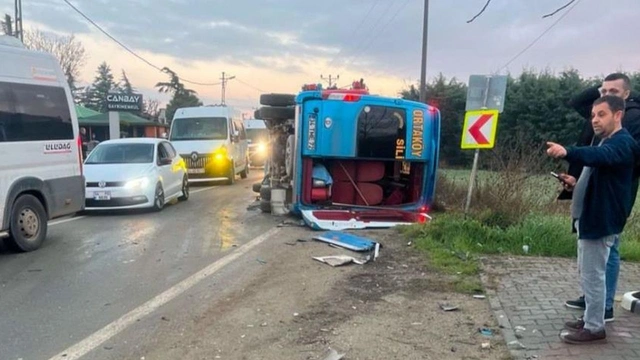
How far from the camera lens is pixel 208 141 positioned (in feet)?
61.3

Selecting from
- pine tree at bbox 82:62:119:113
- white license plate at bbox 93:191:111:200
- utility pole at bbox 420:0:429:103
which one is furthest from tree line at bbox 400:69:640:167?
pine tree at bbox 82:62:119:113

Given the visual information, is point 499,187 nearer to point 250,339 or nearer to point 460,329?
point 460,329

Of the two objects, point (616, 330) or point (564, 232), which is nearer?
point (616, 330)

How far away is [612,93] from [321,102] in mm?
5677

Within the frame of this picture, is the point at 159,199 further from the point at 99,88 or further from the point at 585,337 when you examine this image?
the point at 99,88

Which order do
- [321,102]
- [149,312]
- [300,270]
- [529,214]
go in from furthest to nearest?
1. [321,102]
2. [529,214]
3. [300,270]
4. [149,312]

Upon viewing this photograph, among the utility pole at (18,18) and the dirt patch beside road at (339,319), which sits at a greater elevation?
the utility pole at (18,18)

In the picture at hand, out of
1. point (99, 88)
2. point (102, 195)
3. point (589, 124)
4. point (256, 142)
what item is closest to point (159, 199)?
point (102, 195)

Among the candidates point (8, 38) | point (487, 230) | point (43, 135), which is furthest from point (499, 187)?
point (8, 38)

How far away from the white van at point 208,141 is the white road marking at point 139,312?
10708 mm

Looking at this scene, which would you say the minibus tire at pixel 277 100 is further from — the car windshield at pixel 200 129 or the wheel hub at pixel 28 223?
the car windshield at pixel 200 129

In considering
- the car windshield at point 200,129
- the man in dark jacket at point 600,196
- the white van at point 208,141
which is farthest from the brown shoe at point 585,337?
the car windshield at point 200,129

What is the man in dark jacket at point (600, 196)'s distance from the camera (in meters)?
3.85

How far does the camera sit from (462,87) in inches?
1207
